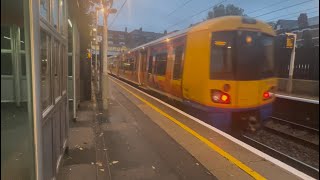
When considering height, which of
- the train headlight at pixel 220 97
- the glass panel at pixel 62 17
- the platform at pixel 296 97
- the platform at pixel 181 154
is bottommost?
the platform at pixel 181 154

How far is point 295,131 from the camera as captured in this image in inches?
322

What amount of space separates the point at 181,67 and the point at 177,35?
128 cm

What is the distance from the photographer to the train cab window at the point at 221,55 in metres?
6.63

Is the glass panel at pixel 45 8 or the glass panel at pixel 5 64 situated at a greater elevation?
the glass panel at pixel 45 8

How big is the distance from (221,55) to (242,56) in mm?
505

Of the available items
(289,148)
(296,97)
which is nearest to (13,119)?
(289,148)

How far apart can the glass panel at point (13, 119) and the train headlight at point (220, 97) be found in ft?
13.1

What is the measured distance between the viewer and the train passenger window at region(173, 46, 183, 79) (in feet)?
28.7

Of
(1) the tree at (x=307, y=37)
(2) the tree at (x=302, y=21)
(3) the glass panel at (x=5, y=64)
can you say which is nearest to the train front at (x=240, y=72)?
Result: (1) the tree at (x=307, y=37)

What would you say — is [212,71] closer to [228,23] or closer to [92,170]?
[228,23]

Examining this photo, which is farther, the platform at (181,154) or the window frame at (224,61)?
the window frame at (224,61)

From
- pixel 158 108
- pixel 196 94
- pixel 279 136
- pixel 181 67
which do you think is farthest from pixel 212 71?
pixel 158 108

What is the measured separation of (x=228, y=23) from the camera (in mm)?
6879

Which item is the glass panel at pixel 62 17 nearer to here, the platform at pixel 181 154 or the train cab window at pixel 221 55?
the platform at pixel 181 154
